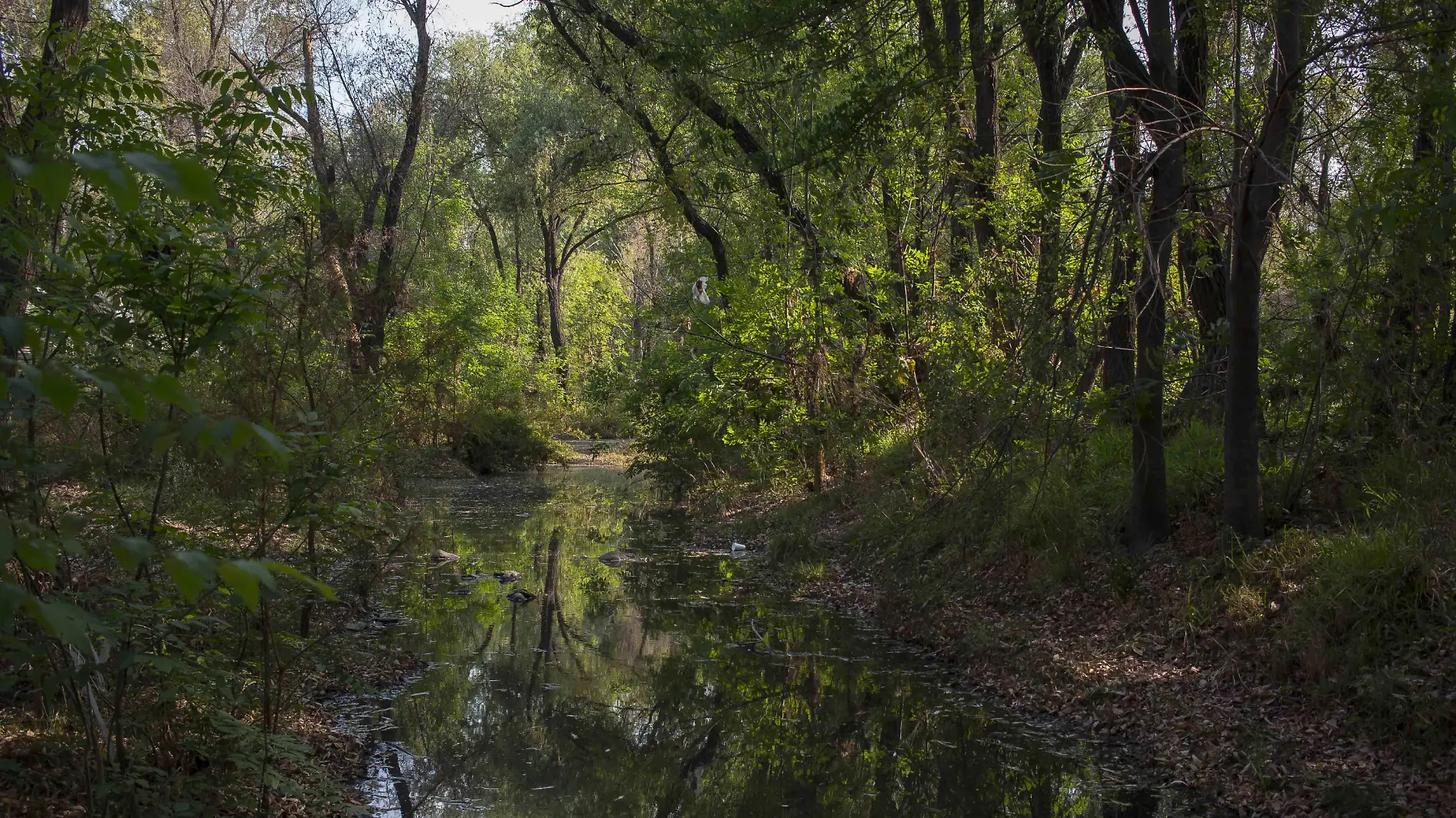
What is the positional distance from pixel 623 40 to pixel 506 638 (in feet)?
33.3

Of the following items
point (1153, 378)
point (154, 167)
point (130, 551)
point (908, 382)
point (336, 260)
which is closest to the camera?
point (154, 167)

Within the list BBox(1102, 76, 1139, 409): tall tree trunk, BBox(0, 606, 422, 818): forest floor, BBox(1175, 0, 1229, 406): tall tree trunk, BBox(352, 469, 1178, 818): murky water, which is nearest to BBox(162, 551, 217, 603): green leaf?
BBox(0, 606, 422, 818): forest floor

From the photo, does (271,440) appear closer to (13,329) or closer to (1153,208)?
(13,329)

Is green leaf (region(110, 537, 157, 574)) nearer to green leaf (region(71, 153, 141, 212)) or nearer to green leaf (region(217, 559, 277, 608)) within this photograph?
green leaf (region(217, 559, 277, 608))

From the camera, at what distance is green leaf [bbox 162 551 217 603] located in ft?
5.18

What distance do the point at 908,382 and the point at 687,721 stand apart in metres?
7.62

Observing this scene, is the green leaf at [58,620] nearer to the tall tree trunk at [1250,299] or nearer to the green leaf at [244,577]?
the green leaf at [244,577]

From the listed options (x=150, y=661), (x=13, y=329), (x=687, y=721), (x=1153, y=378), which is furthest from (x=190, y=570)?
(x=1153, y=378)

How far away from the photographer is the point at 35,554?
1.65 metres

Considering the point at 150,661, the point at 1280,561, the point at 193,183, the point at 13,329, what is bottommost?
the point at 1280,561

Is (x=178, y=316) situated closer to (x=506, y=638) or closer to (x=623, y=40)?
(x=506, y=638)

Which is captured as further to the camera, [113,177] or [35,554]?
[35,554]

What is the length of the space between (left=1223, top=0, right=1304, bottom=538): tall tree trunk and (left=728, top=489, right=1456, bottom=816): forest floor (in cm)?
53

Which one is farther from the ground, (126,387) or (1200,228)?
(1200,228)
